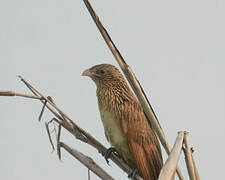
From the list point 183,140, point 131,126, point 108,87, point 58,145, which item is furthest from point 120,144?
point 183,140

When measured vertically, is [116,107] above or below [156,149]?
above

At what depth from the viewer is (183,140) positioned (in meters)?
2.20

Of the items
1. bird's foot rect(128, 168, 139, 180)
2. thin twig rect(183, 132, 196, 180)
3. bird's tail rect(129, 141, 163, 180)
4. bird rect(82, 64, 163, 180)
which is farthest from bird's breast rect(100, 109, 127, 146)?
thin twig rect(183, 132, 196, 180)

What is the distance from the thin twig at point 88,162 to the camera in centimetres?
260

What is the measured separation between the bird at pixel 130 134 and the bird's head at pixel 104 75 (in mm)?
242

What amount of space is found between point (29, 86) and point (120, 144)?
172 centimetres

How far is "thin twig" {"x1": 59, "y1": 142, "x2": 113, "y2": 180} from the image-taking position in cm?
260

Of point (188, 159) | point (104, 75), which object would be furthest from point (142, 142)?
point (188, 159)

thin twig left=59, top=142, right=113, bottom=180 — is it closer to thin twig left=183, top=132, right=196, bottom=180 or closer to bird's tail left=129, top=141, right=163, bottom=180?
thin twig left=183, top=132, right=196, bottom=180

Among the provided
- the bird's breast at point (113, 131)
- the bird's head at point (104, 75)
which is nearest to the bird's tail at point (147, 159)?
the bird's breast at point (113, 131)

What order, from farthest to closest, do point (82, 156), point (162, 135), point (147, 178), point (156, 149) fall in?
point (156, 149) → point (147, 178) → point (82, 156) → point (162, 135)

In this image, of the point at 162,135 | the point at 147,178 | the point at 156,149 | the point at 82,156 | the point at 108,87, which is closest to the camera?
the point at 162,135

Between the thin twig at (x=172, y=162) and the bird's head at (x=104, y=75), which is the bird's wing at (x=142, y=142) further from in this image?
the thin twig at (x=172, y=162)

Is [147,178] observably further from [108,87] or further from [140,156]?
[108,87]
